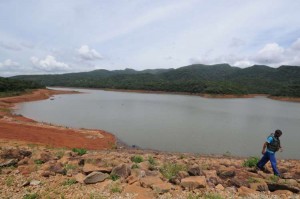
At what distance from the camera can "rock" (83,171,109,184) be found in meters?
7.27

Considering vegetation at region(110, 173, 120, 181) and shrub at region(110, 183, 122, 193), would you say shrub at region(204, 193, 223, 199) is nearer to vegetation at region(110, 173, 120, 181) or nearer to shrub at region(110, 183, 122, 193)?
shrub at region(110, 183, 122, 193)

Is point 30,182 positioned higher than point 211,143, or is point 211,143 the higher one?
point 30,182

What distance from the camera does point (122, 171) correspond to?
25.4ft

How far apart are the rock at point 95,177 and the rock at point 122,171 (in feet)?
0.94

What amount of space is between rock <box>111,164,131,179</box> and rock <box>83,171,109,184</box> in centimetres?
29

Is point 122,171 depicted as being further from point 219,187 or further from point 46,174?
point 219,187

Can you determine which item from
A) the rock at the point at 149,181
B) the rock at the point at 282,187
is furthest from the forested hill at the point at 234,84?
the rock at the point at 149,181

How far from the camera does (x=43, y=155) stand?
948cm

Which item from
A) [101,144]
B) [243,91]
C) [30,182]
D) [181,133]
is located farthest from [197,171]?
[243,91]

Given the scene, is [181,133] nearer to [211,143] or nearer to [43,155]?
[211,143]

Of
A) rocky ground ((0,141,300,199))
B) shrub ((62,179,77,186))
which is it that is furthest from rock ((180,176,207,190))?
shrub ((62,179,77,186))

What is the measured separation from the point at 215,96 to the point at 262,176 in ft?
248

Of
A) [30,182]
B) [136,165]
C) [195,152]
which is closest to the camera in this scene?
[30,182]

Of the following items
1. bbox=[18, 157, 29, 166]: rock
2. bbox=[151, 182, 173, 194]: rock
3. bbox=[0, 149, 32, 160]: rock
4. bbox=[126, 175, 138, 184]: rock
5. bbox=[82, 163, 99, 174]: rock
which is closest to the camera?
bbox=[151, 182, 173, 194]: rock
